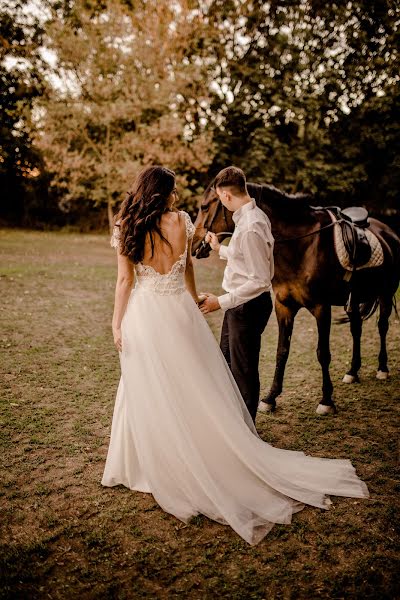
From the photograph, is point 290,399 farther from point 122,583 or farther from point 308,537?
point 122,583

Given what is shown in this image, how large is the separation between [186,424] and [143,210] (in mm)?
1497

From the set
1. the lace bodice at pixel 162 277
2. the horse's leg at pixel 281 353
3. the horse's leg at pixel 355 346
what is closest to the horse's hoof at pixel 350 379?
the horse's leg at pixel 355 346

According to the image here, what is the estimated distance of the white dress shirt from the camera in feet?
11.7

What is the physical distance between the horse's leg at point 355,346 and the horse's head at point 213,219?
246 centimetres

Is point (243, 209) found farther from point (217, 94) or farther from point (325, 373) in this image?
point (217, 94)

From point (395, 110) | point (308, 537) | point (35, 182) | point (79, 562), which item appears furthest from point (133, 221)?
point (35, 182)

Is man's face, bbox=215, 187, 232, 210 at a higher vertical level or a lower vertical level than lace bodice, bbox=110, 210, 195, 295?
higher

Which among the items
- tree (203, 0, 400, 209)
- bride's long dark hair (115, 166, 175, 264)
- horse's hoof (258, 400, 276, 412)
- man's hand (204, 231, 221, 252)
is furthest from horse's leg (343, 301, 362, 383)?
tree (203, 0, 400, 209)

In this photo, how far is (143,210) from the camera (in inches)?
122

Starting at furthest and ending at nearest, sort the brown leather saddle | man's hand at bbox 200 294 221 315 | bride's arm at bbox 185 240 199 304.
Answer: the brown leather saddle, man's hand at bbox 200 294 221 315, bride's arm at bbox 185 240 199 304

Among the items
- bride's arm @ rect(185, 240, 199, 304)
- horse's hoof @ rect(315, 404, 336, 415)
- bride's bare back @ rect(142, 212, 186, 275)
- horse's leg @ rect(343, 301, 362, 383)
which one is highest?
bride's bare back @ rect(142, 212, 186, 275)

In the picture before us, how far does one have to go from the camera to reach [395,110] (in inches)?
908

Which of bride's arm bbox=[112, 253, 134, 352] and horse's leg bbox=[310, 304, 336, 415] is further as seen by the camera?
horse's leg bbox=[310, 304, 336, 415]

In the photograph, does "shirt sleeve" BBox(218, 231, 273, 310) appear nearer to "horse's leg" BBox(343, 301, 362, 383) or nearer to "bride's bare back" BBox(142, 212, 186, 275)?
"bride's bare back" BBox(142, 212, 186, 275)
